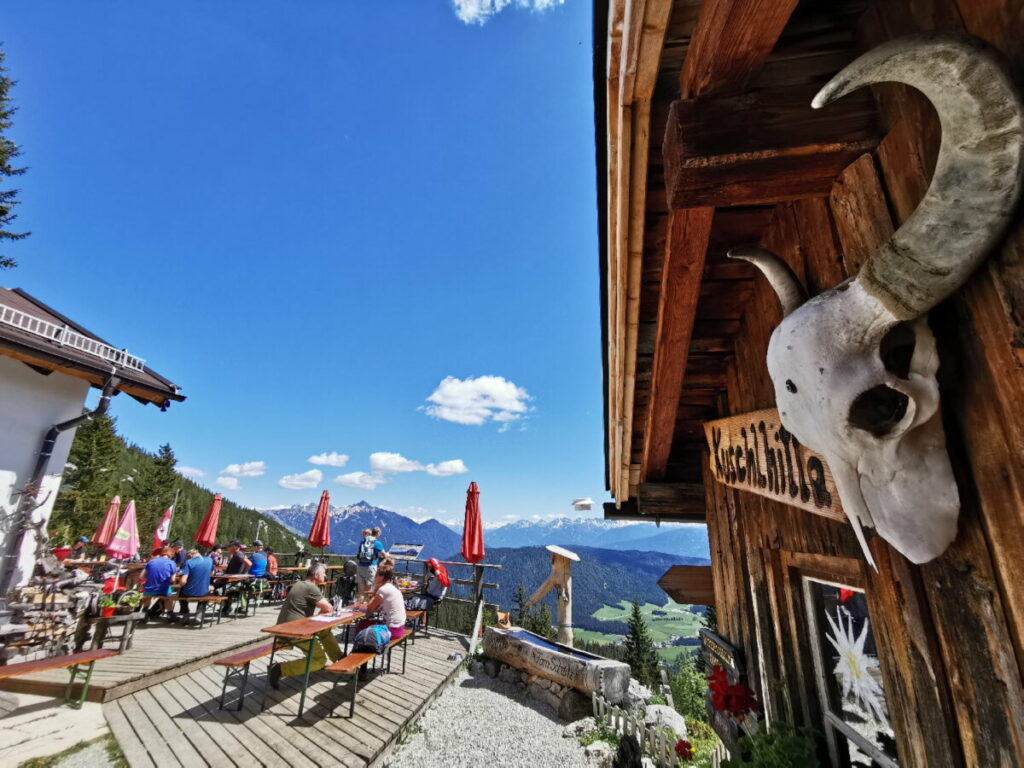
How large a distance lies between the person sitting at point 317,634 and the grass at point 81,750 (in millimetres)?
1718

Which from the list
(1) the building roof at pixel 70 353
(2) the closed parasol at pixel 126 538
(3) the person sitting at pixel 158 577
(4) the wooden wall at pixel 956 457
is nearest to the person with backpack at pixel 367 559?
(3) the person sitting at pixel 158 577

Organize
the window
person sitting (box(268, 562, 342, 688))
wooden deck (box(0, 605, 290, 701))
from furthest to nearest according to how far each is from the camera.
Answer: person sitting (box(268, 562, 342, 688)), wooden deck (box(0, 605, 290, 701)), the window

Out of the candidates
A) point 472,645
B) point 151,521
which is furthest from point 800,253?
point 151,521

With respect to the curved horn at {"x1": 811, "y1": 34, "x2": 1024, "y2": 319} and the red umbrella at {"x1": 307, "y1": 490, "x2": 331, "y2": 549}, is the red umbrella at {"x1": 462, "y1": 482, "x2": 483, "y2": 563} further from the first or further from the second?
the curved horn at {"x1": 811, "y1": 34, "x2": 1024, "y2": 319}

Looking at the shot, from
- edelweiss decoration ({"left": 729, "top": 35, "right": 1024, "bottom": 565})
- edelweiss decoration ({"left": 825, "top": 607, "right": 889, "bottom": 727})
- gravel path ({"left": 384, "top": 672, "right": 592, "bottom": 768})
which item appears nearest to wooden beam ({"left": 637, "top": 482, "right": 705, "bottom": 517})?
edelweiss decoration ({"left": 825, "top": 607, "right": 889, "bottom": 727})

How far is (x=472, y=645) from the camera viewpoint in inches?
345

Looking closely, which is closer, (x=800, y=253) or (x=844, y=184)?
(x=844, y=184)

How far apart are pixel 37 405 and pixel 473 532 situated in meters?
8.43

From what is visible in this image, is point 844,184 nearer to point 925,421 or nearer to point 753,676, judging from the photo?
point 925,421

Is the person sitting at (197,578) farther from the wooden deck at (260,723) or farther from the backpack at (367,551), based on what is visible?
the backpack at (367,551)

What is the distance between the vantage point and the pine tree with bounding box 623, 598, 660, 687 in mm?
28689

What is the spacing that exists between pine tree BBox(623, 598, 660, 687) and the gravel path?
2533 centimetres

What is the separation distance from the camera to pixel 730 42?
1.20m

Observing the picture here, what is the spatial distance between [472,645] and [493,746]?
3.17 metres
